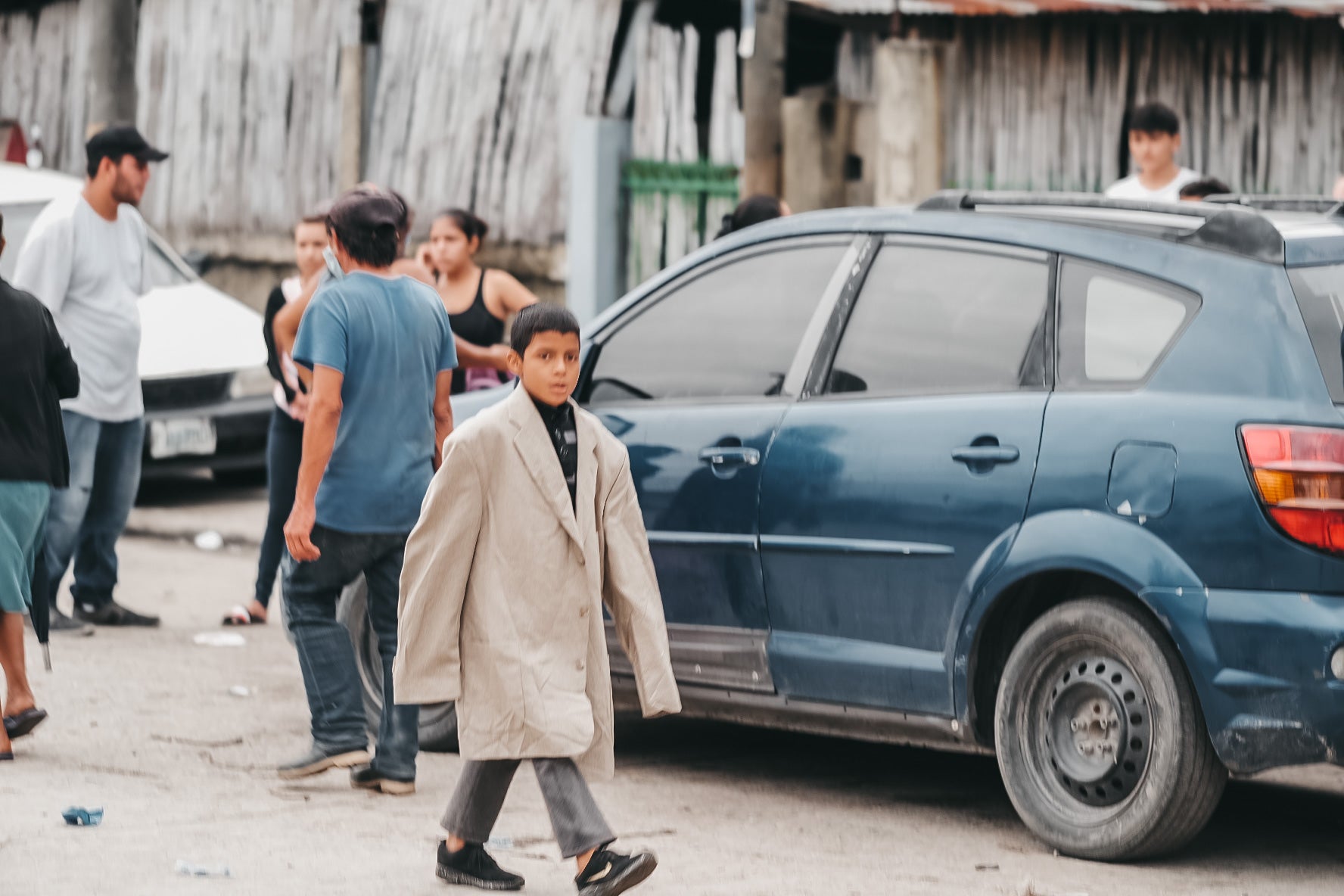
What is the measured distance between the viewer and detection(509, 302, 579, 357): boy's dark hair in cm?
525

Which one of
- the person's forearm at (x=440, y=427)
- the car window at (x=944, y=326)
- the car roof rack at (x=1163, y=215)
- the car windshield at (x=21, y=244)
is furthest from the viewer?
the car windshield at (x=21, y=244)

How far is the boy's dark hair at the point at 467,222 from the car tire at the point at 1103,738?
3495mm

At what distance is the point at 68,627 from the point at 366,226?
10.7 feet

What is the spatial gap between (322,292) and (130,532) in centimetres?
585

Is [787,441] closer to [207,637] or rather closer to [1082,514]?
[1082,514]

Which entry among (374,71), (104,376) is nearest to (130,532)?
(104,376)

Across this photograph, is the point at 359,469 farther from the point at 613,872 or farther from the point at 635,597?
the point at 613,872

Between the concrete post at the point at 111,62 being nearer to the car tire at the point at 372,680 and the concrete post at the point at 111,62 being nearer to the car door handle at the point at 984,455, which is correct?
the car tire at the point at 372,680

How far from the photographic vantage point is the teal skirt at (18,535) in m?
6.87

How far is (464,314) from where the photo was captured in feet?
27.7

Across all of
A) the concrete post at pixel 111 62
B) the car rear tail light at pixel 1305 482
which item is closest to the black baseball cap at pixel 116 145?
the concrete post at pixel 111 62

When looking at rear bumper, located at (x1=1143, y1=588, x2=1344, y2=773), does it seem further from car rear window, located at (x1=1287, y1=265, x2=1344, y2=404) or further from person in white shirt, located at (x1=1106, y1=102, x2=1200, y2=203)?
person in white shirt, located at (x1=1106, y1=102, x2=1200, y2=203)

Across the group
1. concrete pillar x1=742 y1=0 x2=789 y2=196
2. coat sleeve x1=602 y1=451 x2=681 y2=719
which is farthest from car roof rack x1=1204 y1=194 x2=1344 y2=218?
concrete pillar x1=742 y1=0 x2=789 y2=196

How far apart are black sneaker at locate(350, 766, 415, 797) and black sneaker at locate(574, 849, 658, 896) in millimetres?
1400
